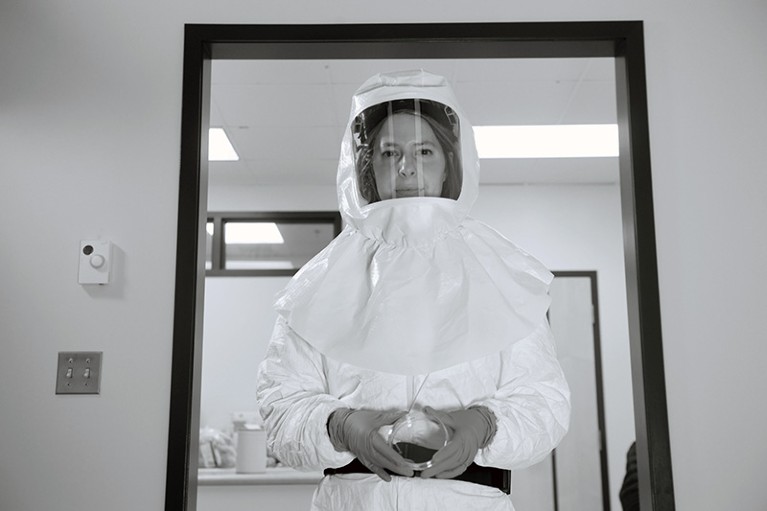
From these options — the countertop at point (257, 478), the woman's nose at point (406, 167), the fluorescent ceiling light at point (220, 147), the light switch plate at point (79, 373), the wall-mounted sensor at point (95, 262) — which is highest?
the fluorescent ceiling light at point (220, 147)

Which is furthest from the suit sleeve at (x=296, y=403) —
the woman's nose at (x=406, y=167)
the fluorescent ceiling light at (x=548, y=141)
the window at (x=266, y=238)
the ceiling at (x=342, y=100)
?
the window at (x=266, y=238)

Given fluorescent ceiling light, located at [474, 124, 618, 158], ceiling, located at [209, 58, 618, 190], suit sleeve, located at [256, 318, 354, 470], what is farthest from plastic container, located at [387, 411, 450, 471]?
fluorescent ceiling light, located at [474, 124, 618, 158]

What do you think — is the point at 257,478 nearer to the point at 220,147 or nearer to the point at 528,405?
the point at 220,147

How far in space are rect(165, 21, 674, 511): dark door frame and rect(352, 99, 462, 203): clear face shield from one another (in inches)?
16.5

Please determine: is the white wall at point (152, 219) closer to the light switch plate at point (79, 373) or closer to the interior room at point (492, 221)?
the light switch plate at point (79, 373)

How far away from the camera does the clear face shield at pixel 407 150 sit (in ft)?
4.85

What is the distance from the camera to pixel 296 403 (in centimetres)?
132

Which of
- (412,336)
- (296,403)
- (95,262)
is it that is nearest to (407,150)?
(412,336)

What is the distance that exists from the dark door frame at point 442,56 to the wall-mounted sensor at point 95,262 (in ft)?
0.58

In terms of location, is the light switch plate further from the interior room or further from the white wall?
the interior room

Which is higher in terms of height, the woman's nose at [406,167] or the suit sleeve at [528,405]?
the woman's nose at [406,167]

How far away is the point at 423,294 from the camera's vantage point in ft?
4.58

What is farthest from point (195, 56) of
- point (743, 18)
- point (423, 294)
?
point (743, 18)

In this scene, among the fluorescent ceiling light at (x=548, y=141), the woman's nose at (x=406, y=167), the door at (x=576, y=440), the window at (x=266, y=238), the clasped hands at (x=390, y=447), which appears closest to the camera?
the clasped hands at (x=390, y=447)
